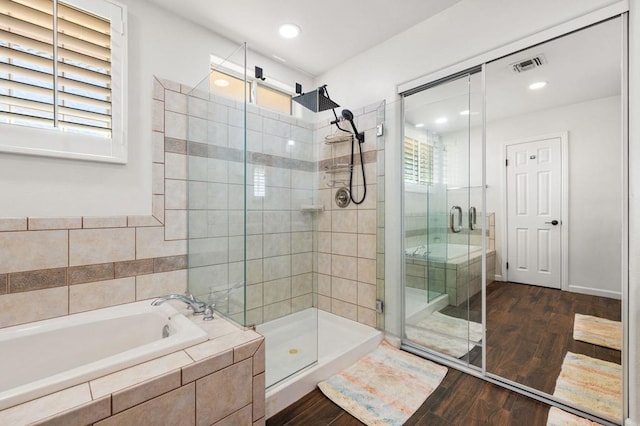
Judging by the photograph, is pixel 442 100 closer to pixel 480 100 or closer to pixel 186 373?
pixel 480 100

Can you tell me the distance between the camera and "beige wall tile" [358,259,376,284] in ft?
8.27

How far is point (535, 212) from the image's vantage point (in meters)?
2.05

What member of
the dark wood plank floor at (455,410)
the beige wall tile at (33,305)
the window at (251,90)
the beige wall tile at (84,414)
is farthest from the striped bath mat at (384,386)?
the window at (251,90)

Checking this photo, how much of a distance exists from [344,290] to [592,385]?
1.77m

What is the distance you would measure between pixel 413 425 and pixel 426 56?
8.30 ft

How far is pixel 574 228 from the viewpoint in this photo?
6.06ft

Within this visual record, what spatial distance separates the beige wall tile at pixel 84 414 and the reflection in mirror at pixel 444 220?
2.09 meters

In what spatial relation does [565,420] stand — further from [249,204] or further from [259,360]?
[249,204]

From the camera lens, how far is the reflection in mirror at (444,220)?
6.61 ft

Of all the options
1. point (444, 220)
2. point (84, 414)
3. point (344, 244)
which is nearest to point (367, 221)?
point (344, 244)

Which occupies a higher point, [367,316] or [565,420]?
[367,316]

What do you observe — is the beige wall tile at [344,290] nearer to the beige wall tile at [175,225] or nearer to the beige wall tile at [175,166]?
the beige wall tile at [175,225]

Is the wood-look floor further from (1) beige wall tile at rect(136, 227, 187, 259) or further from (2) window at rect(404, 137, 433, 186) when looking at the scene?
(1) beige wall tile at rect(136, 227, 187, 259)

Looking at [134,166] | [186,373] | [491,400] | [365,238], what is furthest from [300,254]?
[491,400]
